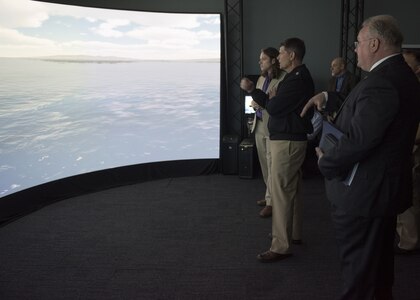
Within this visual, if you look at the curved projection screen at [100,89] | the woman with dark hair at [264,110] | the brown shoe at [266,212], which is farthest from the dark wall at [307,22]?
the brown shoe at [266,212]

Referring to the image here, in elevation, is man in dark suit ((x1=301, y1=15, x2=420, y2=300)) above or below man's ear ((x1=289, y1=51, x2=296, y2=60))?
below

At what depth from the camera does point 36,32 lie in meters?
3.87

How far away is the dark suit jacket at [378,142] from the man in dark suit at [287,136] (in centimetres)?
80

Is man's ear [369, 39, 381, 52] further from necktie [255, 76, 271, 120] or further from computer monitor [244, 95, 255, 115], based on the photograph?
computer monitor [244, 95, 255, 115]

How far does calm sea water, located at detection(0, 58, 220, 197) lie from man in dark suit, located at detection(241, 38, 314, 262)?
2.39m

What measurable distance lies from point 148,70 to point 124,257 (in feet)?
9.05

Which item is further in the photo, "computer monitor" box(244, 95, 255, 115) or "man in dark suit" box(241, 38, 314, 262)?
"computer monitor" box(244, 95, 255, 115)

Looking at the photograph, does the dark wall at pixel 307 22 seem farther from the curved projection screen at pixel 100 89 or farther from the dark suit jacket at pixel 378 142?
the dark suit jacket at pixel 378 142

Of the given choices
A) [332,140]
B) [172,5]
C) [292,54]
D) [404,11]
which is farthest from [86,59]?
[404,11]

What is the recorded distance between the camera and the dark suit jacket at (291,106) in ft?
7.94

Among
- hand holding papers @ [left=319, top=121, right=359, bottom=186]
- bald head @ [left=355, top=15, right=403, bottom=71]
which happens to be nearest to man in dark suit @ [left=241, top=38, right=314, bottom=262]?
hand holding papers @ [left=319, top=121, right=359, bottom=186]

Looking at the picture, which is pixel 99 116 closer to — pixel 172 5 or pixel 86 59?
pixel 86 59

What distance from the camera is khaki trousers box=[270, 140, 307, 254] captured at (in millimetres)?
2525

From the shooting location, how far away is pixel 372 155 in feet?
5.09
